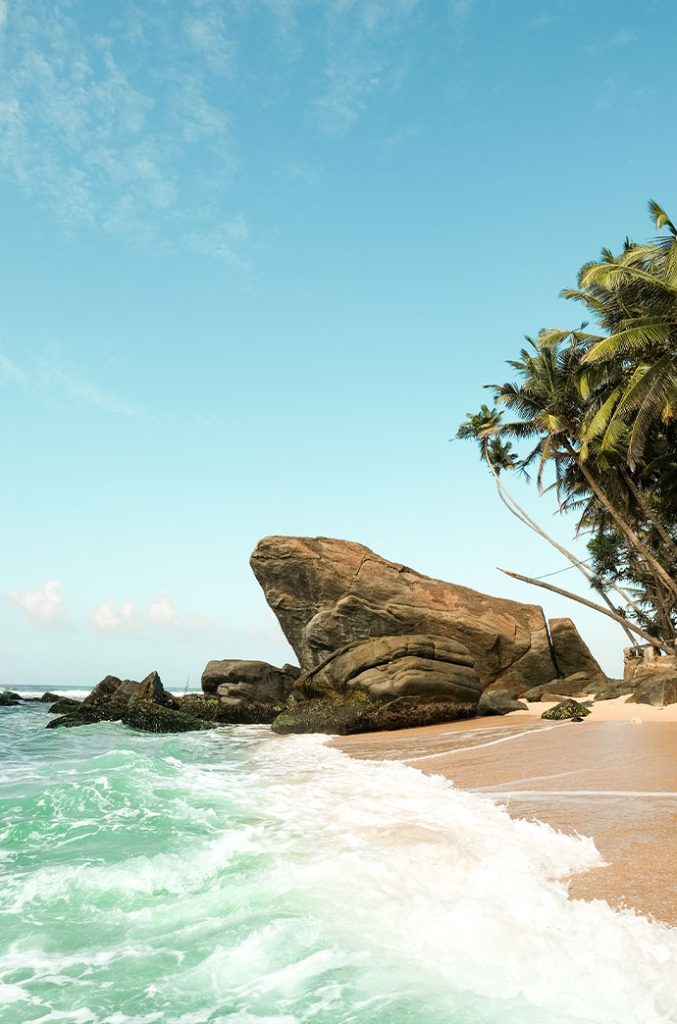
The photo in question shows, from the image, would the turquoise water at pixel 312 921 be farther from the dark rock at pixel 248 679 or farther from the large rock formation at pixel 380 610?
the dark rock at pixel 248 679

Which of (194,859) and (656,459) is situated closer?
(194,859)

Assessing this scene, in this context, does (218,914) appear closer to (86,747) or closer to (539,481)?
(86,747)

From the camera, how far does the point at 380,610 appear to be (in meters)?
23.4

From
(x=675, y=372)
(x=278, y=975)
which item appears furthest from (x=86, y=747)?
(x=675, y=372)

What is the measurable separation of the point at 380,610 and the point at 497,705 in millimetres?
7092

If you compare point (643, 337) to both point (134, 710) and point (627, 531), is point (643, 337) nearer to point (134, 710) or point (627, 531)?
point (627, 531)

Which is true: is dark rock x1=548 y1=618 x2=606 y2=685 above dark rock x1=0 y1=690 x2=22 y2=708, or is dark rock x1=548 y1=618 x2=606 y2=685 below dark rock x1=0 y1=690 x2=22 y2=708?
below

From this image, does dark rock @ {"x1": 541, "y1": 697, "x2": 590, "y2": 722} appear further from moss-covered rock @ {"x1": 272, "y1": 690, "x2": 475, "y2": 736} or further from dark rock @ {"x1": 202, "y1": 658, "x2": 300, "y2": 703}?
dark rock @ {"x1": 202, "y1": 658, "x2": 300, "y2": 703}

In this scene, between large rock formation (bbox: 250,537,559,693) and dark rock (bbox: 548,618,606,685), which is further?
dark rock (bbox: 548,618,606,685)

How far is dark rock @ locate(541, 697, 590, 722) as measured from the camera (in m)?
14.5

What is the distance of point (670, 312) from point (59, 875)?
1863 centimetres

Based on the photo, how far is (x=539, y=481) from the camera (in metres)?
24.5

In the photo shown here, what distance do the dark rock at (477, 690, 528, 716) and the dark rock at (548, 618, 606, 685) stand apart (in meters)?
8.29

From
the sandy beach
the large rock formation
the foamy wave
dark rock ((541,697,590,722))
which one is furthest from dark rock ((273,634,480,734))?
the foamy wave
